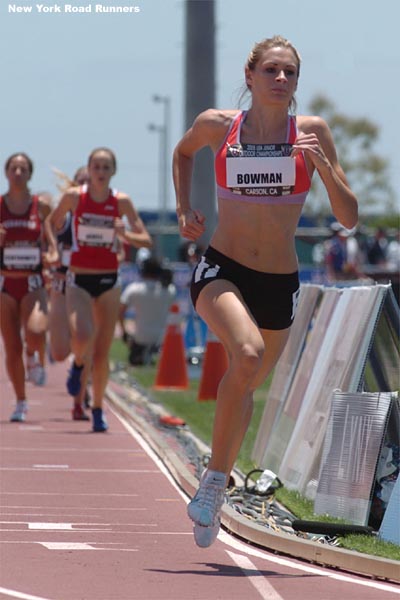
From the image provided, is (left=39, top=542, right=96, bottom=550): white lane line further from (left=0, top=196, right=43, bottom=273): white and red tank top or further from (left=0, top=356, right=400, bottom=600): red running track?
(left=0, top=196, right=43, bottom=273): white and red tank top

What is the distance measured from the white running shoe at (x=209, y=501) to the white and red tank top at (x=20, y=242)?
7642 mm

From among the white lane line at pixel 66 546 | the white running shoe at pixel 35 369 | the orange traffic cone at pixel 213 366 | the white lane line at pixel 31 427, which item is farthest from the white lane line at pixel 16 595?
the orange traffic cone at pixel 213 366

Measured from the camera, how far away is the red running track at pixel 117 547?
7.42m

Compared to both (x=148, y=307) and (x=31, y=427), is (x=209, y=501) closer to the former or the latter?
(x=31, y=427)

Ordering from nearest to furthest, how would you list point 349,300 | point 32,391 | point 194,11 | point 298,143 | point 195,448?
point 298,143 → point 349,300 → point 195,448 → point 32,391 → point 194,11

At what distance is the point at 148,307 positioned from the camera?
1049 inches

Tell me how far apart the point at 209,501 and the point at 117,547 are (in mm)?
766

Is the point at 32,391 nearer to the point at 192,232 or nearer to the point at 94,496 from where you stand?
→ the point at 94,496

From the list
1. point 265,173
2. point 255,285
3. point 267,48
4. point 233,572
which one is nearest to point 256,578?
point 233,572

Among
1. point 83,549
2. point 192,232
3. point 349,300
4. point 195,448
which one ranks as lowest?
point 195,448

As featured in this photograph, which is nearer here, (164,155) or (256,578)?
(256,578)

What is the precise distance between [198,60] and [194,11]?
882 millimetres

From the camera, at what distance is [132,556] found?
8.33m

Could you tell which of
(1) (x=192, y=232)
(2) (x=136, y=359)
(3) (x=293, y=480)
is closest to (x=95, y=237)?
(3) (x=293, y=480)
